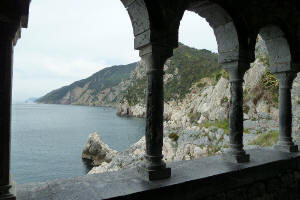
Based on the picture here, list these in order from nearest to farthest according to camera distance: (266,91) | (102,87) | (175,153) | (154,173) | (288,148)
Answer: (154,173)
(288,148)
(266,91)
(175,153)
(102,87)

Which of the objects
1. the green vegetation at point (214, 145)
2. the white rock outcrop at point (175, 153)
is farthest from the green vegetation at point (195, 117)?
the green vegetation at point (214, 145)

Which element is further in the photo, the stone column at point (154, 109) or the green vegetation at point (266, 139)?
the green vegetation at point (266, 139)

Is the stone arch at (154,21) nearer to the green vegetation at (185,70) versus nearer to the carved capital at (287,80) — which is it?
the carved capital at (287,80)

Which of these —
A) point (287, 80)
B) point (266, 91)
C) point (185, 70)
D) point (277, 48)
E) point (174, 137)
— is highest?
point (185, 70)

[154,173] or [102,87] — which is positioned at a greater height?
[102,87]

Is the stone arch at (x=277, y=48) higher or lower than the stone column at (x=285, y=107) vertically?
higher

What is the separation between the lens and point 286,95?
5.15 m

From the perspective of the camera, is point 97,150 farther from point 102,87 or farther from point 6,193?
point 102,87

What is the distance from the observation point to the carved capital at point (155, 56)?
122 inches

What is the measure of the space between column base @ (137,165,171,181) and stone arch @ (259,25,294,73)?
3805mm

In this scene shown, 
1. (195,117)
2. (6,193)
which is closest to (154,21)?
(6,193)

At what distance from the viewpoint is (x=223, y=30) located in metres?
4.26

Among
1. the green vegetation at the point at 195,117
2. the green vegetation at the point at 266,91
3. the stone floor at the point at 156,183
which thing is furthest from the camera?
the green vegetation at the point at 195,117

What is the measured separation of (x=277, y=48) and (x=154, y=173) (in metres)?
4.23
